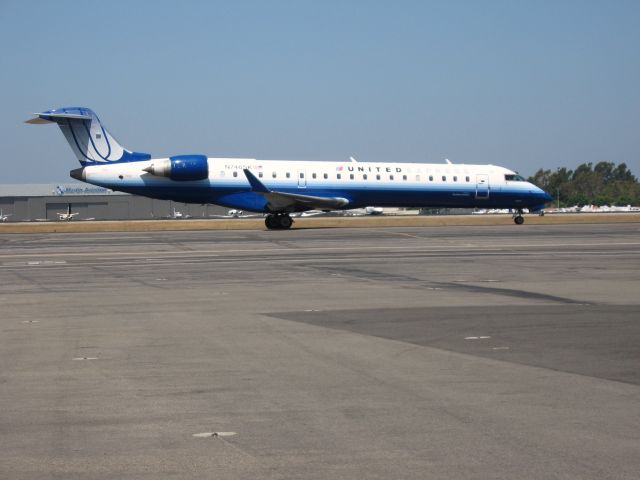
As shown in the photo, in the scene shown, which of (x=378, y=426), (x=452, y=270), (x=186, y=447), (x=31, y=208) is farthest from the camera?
(x=31, y=208)

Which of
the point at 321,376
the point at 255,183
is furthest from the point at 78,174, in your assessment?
the point at 321,376

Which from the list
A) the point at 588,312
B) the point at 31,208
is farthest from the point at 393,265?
the point at 31,208

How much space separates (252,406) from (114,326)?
19.7 feet

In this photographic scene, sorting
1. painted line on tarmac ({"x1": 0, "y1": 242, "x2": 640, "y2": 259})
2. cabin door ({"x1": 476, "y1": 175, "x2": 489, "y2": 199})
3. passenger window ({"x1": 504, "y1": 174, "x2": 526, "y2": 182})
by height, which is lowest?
painted line on tarmac ({"x1": 0, "y1": 242, "x2": 640, "y2": 259})

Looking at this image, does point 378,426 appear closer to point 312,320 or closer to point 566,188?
point 312,320

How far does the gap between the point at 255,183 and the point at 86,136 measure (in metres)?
9.26

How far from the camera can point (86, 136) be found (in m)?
47.3

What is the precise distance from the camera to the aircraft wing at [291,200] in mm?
45525

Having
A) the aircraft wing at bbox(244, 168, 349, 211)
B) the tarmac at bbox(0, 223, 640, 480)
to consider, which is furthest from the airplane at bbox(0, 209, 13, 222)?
the tarmac at bbox(0, 223, 640, 480)

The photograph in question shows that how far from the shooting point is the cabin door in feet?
168

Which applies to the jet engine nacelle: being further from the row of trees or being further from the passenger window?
the row of trees

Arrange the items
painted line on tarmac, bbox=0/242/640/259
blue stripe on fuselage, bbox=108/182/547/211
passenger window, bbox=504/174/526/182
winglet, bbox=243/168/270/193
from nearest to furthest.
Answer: painted line on tarmac, bbox=0/242/640/259 → winglet, bbox=243/168/270/193 → blue stripe on fuselage, bbox=108/182/547/211 → passenger window, bbox=504/174/526/182

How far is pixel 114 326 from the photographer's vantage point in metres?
14.1

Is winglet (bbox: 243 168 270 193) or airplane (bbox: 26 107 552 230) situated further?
airplane (bbox: 26 107 552 230)
